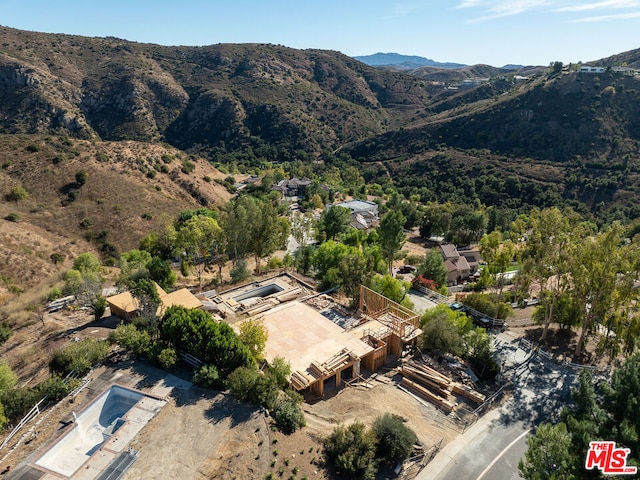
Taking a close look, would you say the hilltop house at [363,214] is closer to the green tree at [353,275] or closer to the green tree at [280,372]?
the green tree at [353,275]

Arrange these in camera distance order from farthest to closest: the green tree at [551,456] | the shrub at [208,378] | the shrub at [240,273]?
1. the shrub at [240,273]
2. the shrub at [208,378]
3. the green tree at [551,456]

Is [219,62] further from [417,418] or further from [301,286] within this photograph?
[417,418]

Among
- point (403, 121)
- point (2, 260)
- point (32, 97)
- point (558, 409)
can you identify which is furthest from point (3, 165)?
point (403, 121)

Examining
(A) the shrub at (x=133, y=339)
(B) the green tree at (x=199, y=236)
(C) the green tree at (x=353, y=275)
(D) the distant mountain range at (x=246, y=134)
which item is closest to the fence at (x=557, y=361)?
(C) the green tree at (x=353, y=275)

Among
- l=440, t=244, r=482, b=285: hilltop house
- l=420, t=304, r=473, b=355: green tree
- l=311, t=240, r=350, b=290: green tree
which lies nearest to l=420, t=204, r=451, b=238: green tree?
l=440, t=244, r=482, b=285: hilltop house

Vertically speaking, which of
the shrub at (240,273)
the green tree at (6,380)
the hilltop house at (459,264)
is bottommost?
the hilltop house at (459,264)

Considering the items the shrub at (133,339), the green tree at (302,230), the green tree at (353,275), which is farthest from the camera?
the green tree at (302,230)

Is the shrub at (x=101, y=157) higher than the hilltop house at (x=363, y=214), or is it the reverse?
the shrub at (x=101, y=157)

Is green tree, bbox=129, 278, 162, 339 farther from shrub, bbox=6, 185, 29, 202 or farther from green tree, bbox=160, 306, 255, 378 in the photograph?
shrub, bbox=6, 185, 29, 202
